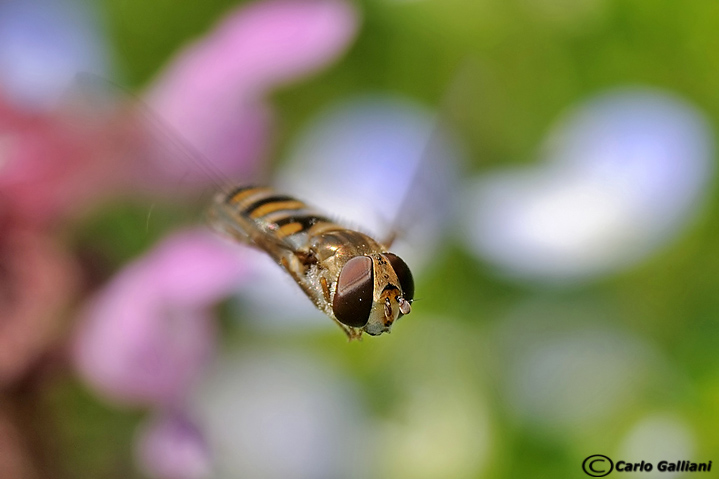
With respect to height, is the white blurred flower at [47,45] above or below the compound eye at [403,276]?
below

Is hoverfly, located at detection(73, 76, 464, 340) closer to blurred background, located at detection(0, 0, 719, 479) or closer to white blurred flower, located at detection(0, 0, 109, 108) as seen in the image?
blurred background, located at detection(0, 0, 719, 479)

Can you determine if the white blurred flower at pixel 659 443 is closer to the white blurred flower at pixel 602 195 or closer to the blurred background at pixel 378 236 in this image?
the blurred background at pixel 378 236

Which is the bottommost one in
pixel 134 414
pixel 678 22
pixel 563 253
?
pixel 134 414

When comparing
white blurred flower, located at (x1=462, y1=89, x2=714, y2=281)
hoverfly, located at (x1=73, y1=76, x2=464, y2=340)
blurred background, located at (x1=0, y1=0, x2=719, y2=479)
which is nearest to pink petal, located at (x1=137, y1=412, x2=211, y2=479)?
blurred background, located at (x1=0, y1=0, x2=719, y2=479)

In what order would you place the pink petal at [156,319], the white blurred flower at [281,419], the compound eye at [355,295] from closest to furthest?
1. the compound eye at [355,295]
2. the pink petal at [156,319]
3. the white blurred flower at [281,419]

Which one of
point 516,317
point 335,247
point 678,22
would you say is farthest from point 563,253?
point 335,247

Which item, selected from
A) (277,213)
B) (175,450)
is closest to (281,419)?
(175,450)

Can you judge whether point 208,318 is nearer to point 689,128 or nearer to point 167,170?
point 167,170

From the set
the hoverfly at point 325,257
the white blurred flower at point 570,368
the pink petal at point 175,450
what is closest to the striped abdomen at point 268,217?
the hoverfly at point 325,257
